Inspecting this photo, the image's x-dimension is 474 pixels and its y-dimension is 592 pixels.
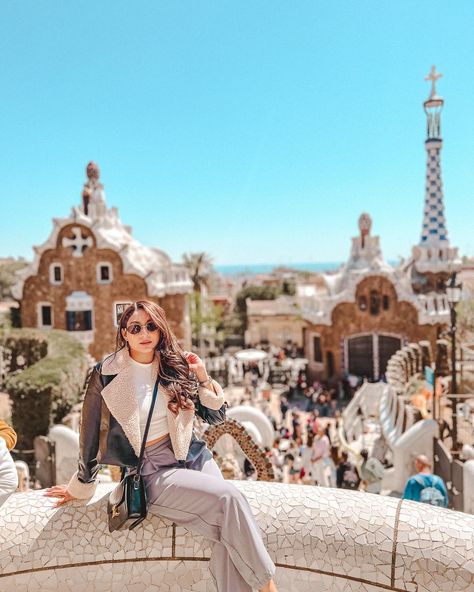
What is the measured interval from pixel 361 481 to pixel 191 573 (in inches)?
242

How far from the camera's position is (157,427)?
261cm

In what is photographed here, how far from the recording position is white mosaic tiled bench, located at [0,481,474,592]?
8.41 ft

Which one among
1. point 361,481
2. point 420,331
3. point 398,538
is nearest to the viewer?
point 398,538

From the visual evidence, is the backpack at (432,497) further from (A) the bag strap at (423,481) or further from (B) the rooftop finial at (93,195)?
(B) the rooftop finial at (93,195)

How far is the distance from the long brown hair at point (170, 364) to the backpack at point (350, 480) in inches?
221

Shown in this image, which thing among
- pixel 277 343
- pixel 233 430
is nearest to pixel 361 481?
pixel 233 430

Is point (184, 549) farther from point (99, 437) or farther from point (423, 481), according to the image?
point (423, 481)

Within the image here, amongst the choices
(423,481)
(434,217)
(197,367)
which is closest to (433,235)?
(434,217)

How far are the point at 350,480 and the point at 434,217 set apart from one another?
17.3m

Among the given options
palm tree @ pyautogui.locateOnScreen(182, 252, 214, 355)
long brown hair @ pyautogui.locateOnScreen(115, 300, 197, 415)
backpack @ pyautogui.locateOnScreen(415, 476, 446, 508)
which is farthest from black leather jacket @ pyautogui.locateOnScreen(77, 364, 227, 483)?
palm tree @ pyautogui.locateOnScreen(182, 252, 214, 355)

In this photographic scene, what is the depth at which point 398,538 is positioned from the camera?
2.55m

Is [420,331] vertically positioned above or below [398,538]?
below

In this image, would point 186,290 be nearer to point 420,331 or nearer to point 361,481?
point 420,331

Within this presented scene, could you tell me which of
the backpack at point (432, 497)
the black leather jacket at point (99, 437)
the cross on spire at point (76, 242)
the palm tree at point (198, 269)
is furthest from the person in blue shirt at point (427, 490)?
the palm tree at point (198, 269)
